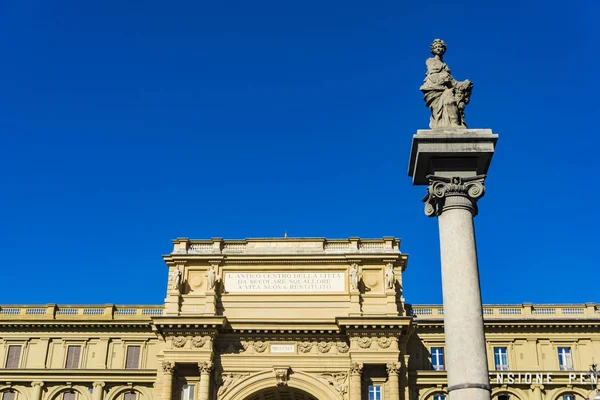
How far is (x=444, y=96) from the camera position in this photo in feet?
58.4

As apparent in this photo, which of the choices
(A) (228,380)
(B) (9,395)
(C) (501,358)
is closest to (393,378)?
(C) (501,358)

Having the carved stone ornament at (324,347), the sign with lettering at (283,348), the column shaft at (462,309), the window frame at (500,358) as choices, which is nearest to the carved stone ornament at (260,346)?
the sign with lettering at (283,348)

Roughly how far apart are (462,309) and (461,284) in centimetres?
54

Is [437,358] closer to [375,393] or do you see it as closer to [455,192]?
[375,393]

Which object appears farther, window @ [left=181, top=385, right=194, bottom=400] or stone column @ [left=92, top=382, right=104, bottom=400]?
stone column @ [left=92, top=382, right=104, bottom=400]

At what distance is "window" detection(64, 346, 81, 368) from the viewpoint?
56.3 meters

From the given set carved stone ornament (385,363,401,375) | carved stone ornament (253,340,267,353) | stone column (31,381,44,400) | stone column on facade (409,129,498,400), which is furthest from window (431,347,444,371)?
stone column on facade (409,129,498,400)

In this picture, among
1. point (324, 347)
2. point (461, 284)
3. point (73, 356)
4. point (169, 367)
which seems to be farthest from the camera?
point (73, 356)

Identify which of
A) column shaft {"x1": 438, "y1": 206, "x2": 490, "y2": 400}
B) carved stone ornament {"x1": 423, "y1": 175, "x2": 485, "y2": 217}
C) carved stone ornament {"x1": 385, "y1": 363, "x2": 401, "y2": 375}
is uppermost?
carved stone ornament {"x1": 385, "y1": 363, "x2": 401, "y2": 375}

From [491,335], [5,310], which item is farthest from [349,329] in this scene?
[5,310]

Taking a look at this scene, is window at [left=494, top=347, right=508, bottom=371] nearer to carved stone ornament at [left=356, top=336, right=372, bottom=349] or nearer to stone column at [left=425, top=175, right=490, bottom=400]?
carved stone ornament at [left=356, top=336, right=372, bottom=349]

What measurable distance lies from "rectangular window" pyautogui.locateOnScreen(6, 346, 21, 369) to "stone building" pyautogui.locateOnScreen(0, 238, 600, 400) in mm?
76

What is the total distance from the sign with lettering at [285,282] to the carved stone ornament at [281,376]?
5.49 meters

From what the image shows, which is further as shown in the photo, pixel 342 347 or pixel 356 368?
pixel 342 347
